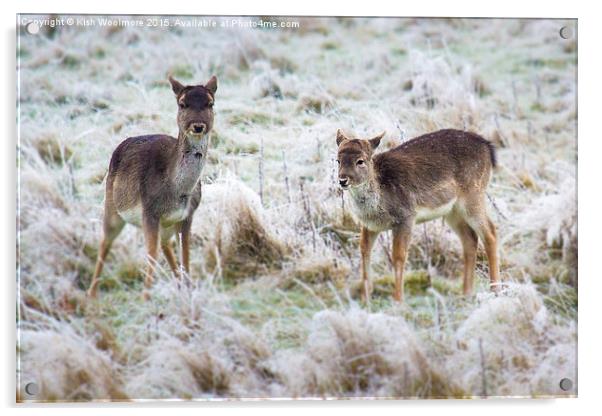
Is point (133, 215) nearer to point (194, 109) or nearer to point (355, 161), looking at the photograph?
point (194, 109)

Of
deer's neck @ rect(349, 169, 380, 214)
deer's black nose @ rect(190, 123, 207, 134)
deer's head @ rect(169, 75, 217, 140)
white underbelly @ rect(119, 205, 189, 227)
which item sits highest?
deer's head @ rect(169, 75, 217, 140)

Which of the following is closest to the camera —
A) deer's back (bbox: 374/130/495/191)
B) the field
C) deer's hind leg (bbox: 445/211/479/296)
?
the field

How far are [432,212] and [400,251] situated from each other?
1.20 feet

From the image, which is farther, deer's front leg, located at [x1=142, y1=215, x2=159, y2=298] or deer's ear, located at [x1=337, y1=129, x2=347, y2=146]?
deer's ear, located at [x1=337, y1=129, x2=347, y2=146]

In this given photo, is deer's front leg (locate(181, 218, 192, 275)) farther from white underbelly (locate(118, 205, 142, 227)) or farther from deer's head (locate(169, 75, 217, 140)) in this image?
deer's head (locate(169, 75, 217, 140))

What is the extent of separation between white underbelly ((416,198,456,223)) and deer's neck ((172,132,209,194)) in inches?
60.9

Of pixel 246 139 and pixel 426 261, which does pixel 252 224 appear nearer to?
pixel 246 139

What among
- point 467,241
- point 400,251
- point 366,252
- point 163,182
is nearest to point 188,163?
point 163,182

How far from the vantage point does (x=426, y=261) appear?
6.93 meters

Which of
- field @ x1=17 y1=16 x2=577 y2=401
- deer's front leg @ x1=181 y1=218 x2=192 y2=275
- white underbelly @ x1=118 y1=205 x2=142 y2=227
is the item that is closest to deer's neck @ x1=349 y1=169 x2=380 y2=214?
field @ x1=17 y1=16 x2=577 y2=401

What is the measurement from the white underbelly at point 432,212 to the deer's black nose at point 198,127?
1.59 metres

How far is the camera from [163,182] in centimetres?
665

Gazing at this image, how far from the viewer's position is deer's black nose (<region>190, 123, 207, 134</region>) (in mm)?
6547
